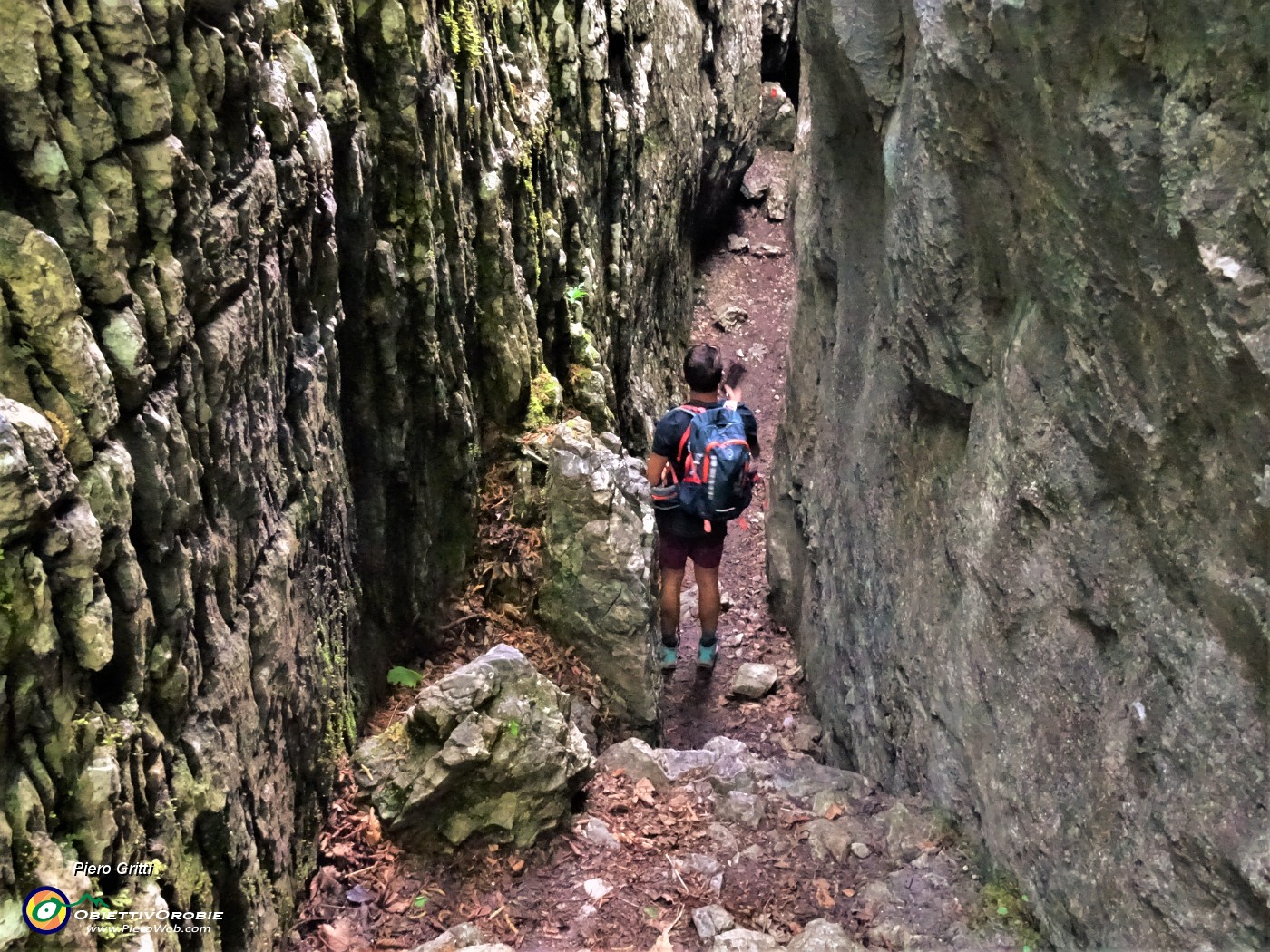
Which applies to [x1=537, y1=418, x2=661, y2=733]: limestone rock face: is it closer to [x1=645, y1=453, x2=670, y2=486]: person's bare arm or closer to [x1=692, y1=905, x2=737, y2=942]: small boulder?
[x1=645, y1=453, x2=670, y2=486]: person's bare arm

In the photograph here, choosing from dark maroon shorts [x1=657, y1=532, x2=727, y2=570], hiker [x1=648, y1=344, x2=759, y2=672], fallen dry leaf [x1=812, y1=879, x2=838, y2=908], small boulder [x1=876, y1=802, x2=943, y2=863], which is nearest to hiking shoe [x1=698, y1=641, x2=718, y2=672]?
hiker [x1=648, y1=344, x2=759, y2=672]

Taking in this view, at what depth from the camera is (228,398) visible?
2.83m

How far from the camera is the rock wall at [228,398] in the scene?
6.46 ft

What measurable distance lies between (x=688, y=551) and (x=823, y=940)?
389cm

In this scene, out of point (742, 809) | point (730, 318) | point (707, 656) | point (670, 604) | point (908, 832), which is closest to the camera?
point (908, 832)

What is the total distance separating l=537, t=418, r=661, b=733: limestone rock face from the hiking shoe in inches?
62.9

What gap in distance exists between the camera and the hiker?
243 inches

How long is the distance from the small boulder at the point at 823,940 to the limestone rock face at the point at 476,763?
3.87ft

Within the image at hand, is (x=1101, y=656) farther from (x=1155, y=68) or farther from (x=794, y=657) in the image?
(x=794, y=657)

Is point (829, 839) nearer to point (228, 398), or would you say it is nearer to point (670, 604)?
point (228, 398)

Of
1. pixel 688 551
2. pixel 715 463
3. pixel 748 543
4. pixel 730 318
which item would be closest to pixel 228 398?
pixel 715 463

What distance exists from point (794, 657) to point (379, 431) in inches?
182

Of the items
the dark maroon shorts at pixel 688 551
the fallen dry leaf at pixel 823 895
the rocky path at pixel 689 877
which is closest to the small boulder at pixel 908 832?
the rocky path at pixel 689 877

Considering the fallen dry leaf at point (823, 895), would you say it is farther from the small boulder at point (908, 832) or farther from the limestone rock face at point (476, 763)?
the limestone rock face at point (476, 763)
